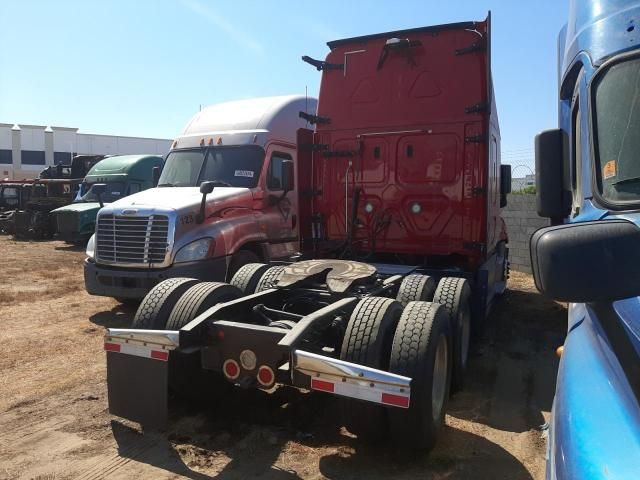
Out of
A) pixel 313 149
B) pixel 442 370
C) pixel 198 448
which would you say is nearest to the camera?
pixel 198 448

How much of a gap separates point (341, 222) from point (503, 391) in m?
3.00

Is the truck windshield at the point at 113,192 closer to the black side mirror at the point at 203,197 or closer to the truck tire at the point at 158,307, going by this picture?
the black side mirror at the point at 203,197

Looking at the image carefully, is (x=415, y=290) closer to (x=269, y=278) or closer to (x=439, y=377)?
(x=439, y=377)

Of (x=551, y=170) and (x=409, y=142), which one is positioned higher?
(x=409, y=142)

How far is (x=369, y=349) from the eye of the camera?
3.38m

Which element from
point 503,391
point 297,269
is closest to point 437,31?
point 297,269

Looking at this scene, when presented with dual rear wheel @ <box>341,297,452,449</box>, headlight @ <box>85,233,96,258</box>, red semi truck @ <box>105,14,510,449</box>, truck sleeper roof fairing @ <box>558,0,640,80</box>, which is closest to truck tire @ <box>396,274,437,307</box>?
red semi truck @ <box>105,14,510,449</box>

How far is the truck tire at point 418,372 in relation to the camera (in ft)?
10.8

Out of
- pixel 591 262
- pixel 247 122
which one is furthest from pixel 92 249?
pixel 591 262

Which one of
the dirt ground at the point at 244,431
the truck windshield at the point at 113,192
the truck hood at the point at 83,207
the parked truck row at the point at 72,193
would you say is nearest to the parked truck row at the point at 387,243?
the dirt ground at the point at 244,431

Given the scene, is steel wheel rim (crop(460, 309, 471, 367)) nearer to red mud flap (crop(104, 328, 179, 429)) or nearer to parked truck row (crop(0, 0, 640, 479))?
parked truck row (crop(0, 0, 640, 479))

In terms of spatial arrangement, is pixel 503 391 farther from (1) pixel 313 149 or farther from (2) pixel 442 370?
(1) pixel 313 149

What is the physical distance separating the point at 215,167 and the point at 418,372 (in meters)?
5.77

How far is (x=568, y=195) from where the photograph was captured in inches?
130
